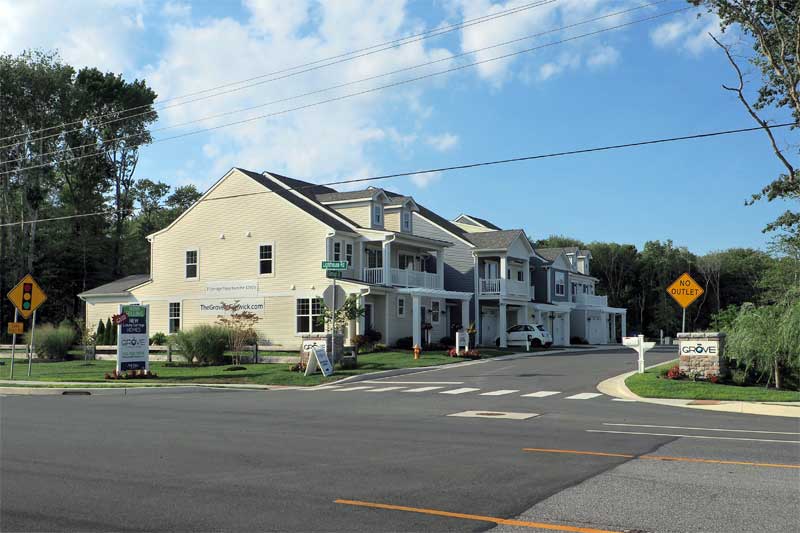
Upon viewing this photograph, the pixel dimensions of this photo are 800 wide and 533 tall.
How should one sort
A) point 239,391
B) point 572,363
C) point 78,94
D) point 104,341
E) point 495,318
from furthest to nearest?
1. point 78,94
2. point 495,318
3. point 104,341
4. point 572,363
5. point 239,391

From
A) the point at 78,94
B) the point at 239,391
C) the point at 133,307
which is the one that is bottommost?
the point at 239,391

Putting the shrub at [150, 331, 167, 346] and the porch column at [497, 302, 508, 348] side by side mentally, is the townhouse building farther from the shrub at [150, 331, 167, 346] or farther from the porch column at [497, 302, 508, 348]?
the shrub at [150, 331, 167, 346]

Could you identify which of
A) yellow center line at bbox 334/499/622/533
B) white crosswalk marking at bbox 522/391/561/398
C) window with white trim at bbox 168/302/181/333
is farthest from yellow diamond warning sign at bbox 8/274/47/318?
yellow center line at bbox 334/499/622/533

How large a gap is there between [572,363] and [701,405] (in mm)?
14874

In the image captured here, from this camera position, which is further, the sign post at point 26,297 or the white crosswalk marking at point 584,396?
the sign post at point 26,297

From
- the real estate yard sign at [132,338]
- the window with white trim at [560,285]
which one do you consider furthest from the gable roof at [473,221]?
the real estate yard sign at [132,338]

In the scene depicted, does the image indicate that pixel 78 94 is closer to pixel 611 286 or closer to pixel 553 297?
→ pixel 553 297

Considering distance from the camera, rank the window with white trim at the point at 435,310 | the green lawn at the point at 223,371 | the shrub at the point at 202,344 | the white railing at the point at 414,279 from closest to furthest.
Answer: the green lawn at the point at 223,371
the shrub at the point at 202,344
the white railing at the point at 414,279
the window with white trim at the point at 435,310

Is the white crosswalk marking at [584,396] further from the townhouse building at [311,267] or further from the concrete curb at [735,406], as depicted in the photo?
the townhouse building at [311,267]

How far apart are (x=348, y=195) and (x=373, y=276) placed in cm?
574

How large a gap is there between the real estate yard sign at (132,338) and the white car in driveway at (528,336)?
24914 mm

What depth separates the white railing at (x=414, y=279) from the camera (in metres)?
41.3

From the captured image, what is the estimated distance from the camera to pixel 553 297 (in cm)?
5725

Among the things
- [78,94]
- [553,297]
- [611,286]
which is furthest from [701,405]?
[611,286]
